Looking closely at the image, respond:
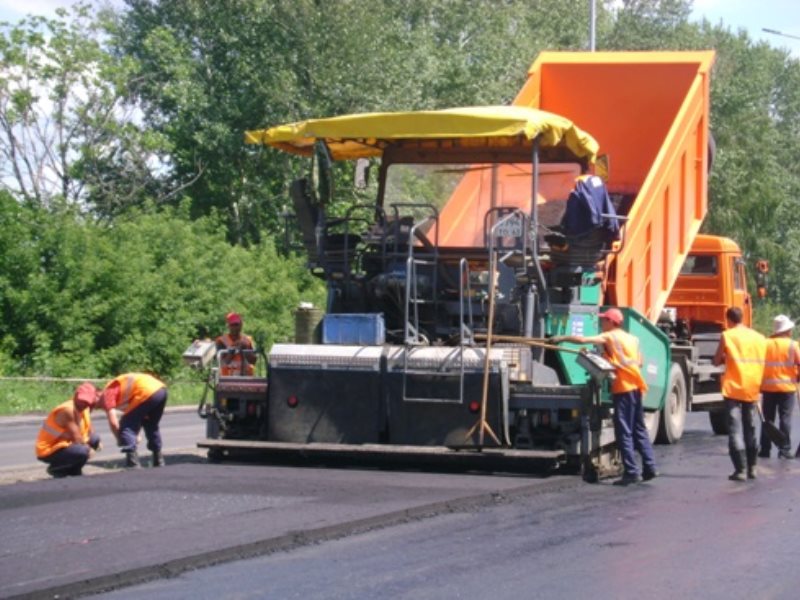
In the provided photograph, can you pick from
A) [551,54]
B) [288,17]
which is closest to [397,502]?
[551,54]

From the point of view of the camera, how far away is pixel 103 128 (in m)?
35.3

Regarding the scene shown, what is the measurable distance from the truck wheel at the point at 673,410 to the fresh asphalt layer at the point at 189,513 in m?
4.93

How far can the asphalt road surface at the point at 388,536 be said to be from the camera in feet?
25.7

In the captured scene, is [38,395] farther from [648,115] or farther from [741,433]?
[741,433]

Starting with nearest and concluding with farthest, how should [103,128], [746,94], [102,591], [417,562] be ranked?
[102,591], [417,562], [103,128], [746,94]

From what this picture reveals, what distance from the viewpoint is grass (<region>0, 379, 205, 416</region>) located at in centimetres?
2461

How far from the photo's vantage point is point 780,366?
14938mm

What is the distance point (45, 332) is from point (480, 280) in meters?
16.8

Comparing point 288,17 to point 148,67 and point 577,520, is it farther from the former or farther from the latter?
point 577,520

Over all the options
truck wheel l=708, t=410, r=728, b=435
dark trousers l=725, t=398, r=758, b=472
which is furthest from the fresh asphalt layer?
truck wheel l=708, t=410, r=728, b=435

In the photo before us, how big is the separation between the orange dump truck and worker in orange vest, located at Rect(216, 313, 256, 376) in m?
1.15

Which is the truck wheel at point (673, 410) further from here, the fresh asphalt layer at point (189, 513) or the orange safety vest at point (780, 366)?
the fresh asphalt layer at point (189, 513)

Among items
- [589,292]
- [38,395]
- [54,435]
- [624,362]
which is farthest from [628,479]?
[38,395]

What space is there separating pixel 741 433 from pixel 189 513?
17.6 ft
